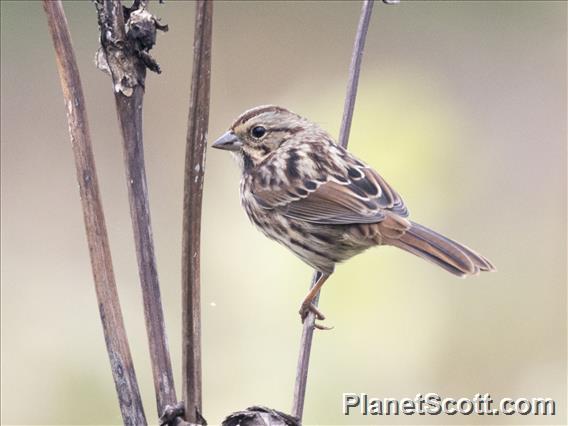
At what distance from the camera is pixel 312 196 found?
3404 mm

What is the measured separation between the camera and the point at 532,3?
7.14 m

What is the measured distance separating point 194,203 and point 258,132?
1.56 meters

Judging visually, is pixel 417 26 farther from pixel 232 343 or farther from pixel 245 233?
pixel 232 343

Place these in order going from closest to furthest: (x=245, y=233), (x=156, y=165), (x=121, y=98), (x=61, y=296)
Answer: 1. (x=121, y=98)
2. (x=245, y=233)
3. (x=61, y=296)
4. (x=156, y=165)

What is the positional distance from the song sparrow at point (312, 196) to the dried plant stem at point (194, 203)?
1.11 meters

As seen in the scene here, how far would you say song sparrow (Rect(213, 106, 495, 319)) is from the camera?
129 inches

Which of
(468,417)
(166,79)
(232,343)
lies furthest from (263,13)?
(468,417)

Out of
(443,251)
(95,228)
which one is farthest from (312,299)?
(95,228)

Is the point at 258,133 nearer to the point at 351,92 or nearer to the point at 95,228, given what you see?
the point at 351,92

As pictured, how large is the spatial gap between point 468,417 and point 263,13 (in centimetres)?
432

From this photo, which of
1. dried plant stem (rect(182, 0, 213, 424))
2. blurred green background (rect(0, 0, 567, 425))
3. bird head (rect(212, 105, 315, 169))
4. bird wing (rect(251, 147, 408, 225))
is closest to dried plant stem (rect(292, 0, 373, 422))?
dried plant stem (rect(182, 0, 213, 424))

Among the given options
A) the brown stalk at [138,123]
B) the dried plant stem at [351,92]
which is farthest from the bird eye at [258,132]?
the brown stalk at [138,123]

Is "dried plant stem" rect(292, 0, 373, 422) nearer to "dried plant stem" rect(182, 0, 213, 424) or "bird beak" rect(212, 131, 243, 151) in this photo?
"dried plant stem" rect(182, 0, 213, 424)

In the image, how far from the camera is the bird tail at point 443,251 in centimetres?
296
